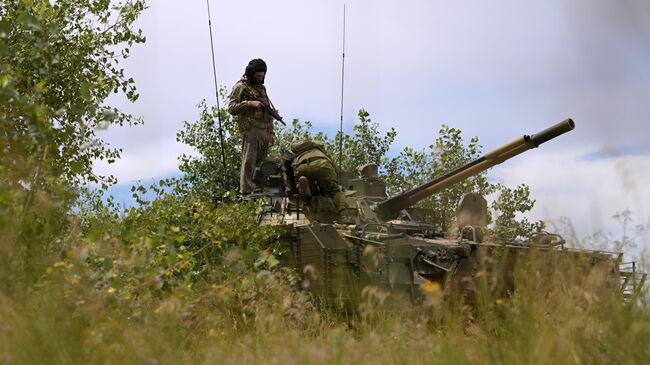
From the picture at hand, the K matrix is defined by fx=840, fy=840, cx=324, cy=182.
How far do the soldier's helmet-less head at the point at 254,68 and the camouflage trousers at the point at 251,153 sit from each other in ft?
2.46

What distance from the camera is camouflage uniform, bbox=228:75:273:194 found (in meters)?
11.9

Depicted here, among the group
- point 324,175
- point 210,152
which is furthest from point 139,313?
point 210,152

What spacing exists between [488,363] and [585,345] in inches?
28.6

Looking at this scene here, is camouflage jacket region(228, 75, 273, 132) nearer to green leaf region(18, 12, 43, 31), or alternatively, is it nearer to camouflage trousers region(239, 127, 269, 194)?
camouflage trousers region(239, 127, 269, 194)

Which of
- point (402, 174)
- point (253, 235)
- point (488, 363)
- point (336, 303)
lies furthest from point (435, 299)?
point (402, 174)

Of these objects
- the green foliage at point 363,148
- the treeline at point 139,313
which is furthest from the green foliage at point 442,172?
the treeline at point 139,313

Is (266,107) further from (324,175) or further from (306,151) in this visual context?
(324,175)

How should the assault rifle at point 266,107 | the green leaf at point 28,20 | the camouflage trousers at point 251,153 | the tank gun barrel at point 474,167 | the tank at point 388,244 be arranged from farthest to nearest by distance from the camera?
1. the assault rifle at point 266,107
2. the camouflage trousers at point 251,153
3. the tank gun barrel at point 474,167
4. the tank at point 388,244
5. the green leaf at point 28,20

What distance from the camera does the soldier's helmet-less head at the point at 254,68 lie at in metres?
12.1

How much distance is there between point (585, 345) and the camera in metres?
5.06

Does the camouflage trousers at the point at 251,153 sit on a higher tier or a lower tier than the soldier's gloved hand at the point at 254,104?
lower

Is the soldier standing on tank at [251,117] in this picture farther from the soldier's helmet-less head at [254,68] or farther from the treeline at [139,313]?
the treeline at [139,313]

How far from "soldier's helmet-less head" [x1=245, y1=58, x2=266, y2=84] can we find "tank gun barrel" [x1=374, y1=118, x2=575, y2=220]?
265cm

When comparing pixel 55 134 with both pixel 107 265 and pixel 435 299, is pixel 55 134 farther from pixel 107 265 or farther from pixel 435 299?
pixel 435 299
